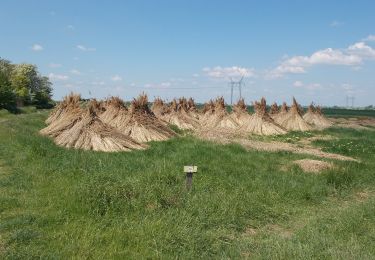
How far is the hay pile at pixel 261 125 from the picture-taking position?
27.1 meters

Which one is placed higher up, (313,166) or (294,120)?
(294,120)

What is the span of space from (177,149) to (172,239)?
10.1 metres

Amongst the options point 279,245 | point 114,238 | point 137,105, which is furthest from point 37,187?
point 137,105

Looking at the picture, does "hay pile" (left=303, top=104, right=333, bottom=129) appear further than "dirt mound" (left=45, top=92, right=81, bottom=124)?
Yes

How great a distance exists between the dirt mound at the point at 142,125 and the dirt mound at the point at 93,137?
2502 millimetres

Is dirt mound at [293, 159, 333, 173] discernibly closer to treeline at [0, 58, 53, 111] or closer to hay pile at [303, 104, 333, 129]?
hay pile at [303, 104, 333, 129]

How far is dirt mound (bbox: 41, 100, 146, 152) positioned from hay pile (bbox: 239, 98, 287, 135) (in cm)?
1150

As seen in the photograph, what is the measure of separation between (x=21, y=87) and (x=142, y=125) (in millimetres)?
44329

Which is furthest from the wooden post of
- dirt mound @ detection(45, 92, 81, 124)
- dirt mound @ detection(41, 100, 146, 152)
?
dirt mound @ detection(45, 92, 81, 124)

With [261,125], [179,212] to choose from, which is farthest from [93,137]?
[261,125]

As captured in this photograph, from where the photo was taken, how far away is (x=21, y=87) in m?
59.2

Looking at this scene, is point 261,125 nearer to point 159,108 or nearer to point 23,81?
point 159,108

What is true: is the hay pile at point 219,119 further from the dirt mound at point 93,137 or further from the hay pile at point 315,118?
the dirt mound at point 93,137

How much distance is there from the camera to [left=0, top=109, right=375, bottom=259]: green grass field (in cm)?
613
